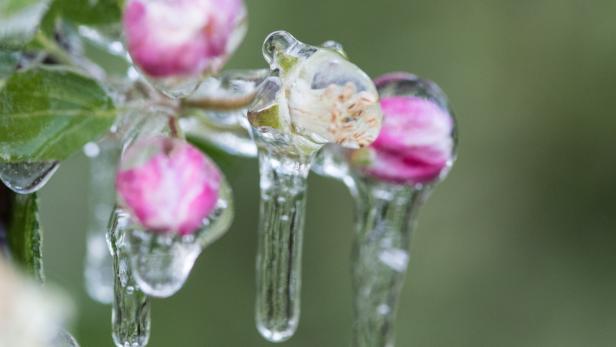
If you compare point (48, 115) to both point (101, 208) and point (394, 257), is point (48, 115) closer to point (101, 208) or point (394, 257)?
point (394, 257)

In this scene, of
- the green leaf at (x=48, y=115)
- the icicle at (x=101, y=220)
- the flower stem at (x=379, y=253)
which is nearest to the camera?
the green leaf at (x=48, y=115)

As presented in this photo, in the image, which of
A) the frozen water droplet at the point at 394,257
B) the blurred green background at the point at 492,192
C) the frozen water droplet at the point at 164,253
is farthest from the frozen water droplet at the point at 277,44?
the blurred green background at the point at 492,192

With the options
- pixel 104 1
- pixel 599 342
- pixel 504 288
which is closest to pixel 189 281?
pixel 504 288

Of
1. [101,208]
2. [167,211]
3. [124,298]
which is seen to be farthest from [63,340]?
[101,208]

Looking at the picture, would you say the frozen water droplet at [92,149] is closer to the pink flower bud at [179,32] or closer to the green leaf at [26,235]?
the green leaf at [26,235]

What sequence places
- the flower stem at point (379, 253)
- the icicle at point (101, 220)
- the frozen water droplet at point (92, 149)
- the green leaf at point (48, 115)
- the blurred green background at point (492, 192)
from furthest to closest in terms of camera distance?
the blurred green background at point (492, 192) → the icicle at point (101, 220) → the frozen water droplet at point (92, 149) → the flower stem at point (379, 253) → the green leaf at point (48, 115)

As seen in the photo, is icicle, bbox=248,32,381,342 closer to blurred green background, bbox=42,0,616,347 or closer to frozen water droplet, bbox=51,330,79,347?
frozen water droplet, bbox=51,330,79,347

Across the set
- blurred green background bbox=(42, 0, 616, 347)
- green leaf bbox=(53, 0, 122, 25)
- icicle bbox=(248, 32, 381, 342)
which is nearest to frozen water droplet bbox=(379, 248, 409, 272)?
icicle bbox=(248, 32, 381, 342)
